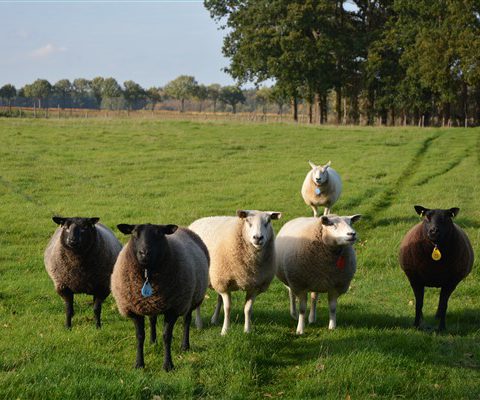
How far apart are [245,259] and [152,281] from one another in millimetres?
1865

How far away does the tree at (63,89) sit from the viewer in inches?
4829

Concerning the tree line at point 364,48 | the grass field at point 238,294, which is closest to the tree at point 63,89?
the tree line at point 364,48

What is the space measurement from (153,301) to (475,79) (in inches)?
1814

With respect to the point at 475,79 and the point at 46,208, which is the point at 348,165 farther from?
the point at 475,79

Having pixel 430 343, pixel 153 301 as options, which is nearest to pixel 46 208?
pixel 153 301

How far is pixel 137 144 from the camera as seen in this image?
31.6 metres

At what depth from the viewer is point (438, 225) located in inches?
331

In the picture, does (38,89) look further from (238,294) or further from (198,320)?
(198,320)

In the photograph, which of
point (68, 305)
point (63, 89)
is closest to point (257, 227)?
point (68, 305)

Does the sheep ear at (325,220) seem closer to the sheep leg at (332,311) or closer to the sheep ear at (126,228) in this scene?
the sheep leg at (332,311)

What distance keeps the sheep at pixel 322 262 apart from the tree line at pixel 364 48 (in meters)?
42.3

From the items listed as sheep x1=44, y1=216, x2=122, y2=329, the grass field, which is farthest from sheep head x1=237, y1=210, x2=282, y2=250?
sheep x1=44, y1=216, x2=122, y2=329

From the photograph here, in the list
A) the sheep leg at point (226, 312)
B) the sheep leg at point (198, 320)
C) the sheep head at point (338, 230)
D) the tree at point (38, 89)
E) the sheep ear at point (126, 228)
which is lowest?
the sheep leg at point (198, 320)

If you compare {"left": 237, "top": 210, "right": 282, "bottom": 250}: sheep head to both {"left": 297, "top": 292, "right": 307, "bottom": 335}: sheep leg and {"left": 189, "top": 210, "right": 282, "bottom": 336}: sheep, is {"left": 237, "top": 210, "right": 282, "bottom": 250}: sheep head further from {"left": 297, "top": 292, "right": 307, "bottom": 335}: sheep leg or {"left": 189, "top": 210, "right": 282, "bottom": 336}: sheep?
{"left": 297, "top": 292, "right": 307, "bottom": 335}: sheep leg
